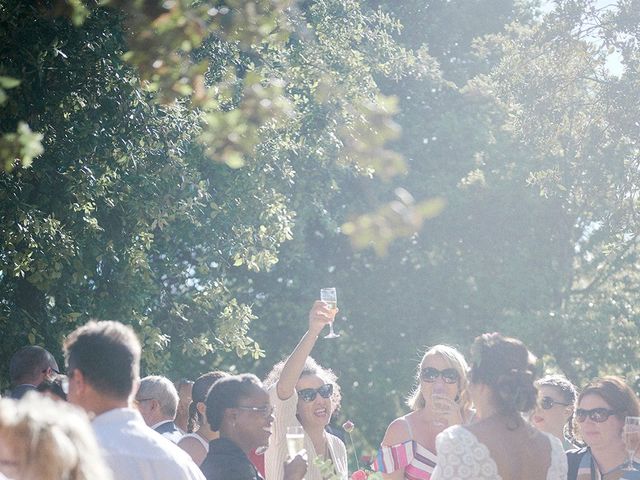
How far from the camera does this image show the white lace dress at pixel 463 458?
16.8ft

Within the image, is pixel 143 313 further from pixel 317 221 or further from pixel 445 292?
pixel 445 292

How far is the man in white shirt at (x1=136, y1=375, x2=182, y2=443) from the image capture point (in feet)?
25.7

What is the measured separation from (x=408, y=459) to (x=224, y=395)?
5.62ft

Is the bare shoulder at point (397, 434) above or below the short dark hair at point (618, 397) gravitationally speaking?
below

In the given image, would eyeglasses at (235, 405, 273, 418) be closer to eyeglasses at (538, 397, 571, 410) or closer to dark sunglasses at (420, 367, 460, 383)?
dark sunglasses at (420, 367, 460, 383)

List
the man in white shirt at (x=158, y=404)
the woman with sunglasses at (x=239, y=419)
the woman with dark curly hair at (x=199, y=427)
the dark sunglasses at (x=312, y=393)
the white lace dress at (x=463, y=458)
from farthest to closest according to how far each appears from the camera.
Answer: the man in white shirt at (x=158, y=404) → the dark sunglasses at (x=312, y=393) → the woman with dark curly hair at (x=199, y=427) → the woman with sunglasses at (x=239, y=419) → the white lace dress at (x=463, y=458)

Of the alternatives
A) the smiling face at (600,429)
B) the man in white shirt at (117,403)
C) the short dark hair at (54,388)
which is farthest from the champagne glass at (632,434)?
the short dark hair at (54,388)

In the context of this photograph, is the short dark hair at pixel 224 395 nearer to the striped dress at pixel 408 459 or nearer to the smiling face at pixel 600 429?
the striped dress at pixel 408 459

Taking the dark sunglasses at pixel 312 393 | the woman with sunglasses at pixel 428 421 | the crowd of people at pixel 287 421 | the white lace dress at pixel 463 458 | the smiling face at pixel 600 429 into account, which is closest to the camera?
the crowd of people at pixel 287 421

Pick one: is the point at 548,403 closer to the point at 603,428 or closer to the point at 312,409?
the point at 603,428

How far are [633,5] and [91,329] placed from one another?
1537 cm

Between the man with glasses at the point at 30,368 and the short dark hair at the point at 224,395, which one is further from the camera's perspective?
the man with glasses at the point at 30,368

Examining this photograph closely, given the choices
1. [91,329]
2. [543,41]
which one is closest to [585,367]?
[543,41]

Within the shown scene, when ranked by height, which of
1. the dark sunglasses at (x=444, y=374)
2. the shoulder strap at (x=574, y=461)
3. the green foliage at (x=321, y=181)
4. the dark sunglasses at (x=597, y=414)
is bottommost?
the shoulder strap at (x=574, y=461)
